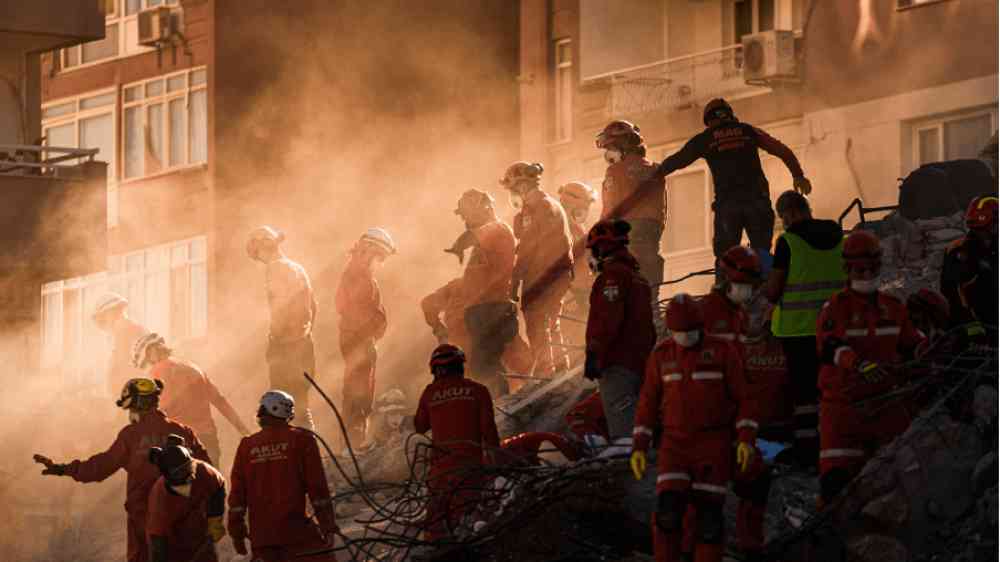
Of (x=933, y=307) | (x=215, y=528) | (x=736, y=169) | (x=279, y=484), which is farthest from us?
(x=736, y=169)

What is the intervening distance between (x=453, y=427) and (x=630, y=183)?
378cm

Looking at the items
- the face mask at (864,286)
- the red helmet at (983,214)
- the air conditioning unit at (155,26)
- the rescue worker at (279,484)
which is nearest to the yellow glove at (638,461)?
the face mask at (864,286)

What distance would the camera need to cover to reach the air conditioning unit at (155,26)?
4422 cm

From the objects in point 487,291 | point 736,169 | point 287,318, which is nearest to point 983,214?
point 736,169

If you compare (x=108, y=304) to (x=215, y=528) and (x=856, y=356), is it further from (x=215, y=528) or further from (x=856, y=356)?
(x=856, y=356)

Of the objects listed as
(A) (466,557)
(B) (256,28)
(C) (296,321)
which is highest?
(B) (256,28)

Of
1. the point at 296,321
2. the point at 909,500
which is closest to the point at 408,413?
the point at 296,321

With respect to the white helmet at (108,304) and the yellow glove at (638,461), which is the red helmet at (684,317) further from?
the white helmet at (108,304)

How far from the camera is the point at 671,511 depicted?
17.8m

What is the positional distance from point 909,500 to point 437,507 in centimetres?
366

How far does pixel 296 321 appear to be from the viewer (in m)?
27.1

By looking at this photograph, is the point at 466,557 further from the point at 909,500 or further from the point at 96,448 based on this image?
the point at 96,448

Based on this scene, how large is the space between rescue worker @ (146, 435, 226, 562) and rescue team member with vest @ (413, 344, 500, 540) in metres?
2.34

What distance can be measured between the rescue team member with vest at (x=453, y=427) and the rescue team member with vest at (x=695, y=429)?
292 centimetres
